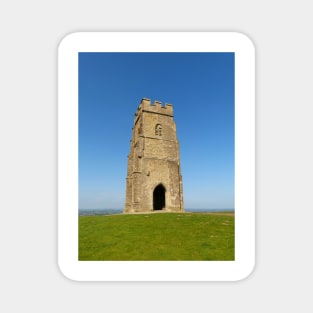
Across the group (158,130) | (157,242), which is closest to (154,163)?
(158,130)

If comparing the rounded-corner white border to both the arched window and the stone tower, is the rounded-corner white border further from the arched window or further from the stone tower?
the arched window

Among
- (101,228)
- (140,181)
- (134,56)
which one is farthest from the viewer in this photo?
(140,181)

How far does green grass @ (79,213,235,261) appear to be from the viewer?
4.53m

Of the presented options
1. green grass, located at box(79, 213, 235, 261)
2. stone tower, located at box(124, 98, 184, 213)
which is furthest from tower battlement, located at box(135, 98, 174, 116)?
green grass, located at box(79, 213, 235, 261)

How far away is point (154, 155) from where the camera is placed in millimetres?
12367

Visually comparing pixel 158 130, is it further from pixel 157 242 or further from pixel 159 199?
pixel 157 242

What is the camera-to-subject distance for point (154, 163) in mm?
12258
